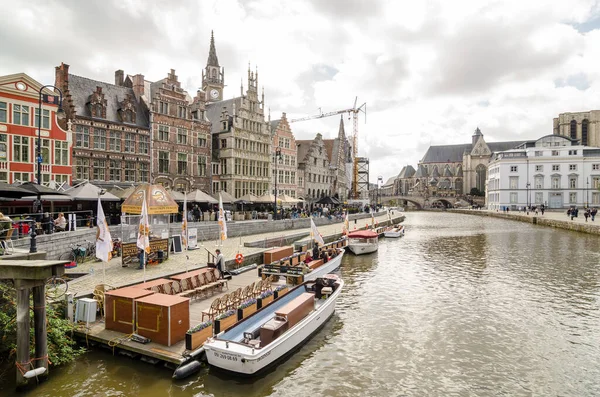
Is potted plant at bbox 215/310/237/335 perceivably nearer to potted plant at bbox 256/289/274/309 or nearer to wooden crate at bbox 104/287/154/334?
potted plant at bbox 256/289/274/309

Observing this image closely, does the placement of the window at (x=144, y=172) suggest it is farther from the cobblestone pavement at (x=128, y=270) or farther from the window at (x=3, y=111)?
the cobblestone pavement at (x=128, y=270)

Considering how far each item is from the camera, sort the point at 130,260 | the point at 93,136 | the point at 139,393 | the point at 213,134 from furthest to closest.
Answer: the point at 213,134 < the point at 93,136 < the point at 130,260 < the point at 139,393

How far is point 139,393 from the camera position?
31.7ft

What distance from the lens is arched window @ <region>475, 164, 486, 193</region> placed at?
5468 inches

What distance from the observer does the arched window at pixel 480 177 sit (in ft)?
456

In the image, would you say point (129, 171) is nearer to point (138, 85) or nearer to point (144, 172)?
point (144, 172)

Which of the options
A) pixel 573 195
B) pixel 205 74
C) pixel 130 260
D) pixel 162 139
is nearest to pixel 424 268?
pixel 130 260

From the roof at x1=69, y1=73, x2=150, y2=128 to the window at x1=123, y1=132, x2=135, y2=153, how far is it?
4.46 feet

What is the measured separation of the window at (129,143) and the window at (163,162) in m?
3.05

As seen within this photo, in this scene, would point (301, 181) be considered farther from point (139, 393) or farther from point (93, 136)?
point (139, 393)

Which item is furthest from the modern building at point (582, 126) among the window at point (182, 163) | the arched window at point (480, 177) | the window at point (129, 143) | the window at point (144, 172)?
the window at point (129, 143)

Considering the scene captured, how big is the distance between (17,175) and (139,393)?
2551 centimetres

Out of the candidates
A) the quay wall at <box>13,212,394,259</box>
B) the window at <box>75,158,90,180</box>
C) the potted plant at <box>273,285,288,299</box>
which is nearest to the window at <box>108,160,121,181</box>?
the window at <box>75,158,90,180</box>

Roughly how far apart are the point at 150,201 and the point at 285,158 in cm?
3993
